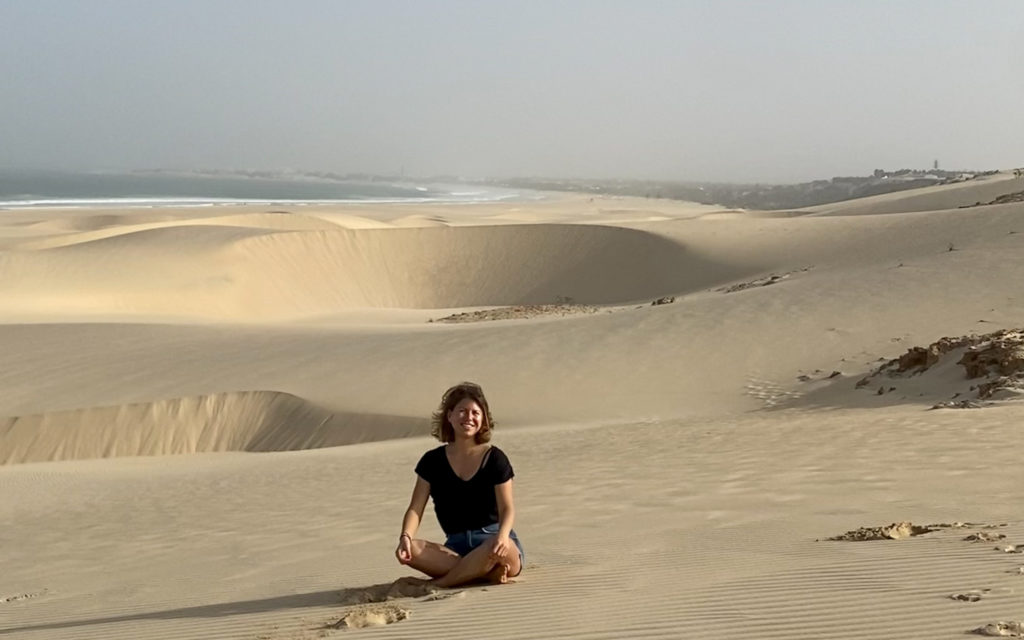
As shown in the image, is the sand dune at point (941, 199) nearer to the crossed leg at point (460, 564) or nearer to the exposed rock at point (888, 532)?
the exposed rock at point (888, 532)

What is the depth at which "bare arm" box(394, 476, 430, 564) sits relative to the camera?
5188 millimetres

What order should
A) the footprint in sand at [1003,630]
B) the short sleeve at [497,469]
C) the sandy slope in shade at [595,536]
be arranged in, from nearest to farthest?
the footprint in sand at [1003,630] < the sandy slope in shade at [595,536] < the short sleeve at [497,469]

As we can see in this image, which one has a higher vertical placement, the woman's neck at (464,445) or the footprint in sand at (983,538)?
the woman's neck at (464,445)

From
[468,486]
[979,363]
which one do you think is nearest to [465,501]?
[468,486]

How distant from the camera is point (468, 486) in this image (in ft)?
17.5

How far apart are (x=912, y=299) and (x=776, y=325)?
2246 mm

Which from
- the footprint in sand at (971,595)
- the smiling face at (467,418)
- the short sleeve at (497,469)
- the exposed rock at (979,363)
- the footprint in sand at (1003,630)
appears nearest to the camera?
the footprint in sand at (1003,630)

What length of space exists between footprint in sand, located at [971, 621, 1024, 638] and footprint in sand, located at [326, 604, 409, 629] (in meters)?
2.33

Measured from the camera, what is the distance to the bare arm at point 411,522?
5188 millimetres

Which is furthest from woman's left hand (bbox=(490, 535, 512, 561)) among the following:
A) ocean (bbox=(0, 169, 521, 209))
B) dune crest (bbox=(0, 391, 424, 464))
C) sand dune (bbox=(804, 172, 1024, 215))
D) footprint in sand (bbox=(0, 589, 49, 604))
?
ocean (bbox=(0, 169, 521, 209))

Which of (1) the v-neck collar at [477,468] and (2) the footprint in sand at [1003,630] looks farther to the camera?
(1) the v-neck collar at [477,468]

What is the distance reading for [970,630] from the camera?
388cm

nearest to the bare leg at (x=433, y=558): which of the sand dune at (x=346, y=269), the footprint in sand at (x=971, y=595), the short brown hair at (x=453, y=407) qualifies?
the short brown hair at (x=453, y=407)

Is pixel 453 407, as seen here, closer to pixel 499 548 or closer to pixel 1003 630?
pixel 499 548
